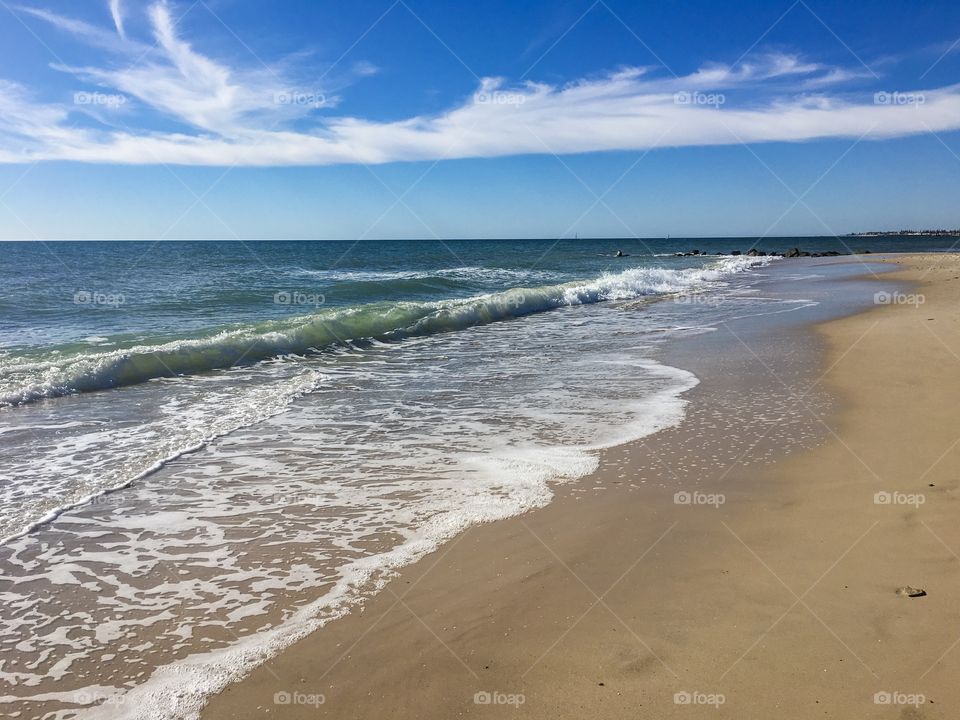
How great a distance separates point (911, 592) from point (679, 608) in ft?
4.38

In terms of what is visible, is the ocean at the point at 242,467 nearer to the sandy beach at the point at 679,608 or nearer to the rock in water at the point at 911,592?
the sandy beach at the point at 679,608

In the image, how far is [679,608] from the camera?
367cm

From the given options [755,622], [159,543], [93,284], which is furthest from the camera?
[93,284]

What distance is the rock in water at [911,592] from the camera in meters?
3.68

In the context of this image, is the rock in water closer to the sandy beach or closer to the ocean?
the sandy beach

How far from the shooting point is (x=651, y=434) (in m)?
6.97

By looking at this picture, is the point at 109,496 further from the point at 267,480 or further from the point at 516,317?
the point at 516,317

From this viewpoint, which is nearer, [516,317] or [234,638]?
[234,638]

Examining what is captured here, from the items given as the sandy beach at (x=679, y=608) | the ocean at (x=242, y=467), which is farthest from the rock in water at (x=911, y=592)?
the ocean at (x=242, y=467)

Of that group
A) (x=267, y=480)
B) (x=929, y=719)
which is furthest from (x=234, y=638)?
(x=929, y=719)

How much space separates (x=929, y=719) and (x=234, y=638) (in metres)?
3.33

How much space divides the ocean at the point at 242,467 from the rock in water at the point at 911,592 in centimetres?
243

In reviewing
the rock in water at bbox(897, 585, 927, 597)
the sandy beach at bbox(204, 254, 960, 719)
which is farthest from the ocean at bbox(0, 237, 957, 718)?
the rock in water at bbox(897, 585, 927, 597)

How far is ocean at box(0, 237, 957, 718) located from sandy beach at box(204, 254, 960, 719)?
0.40 m
